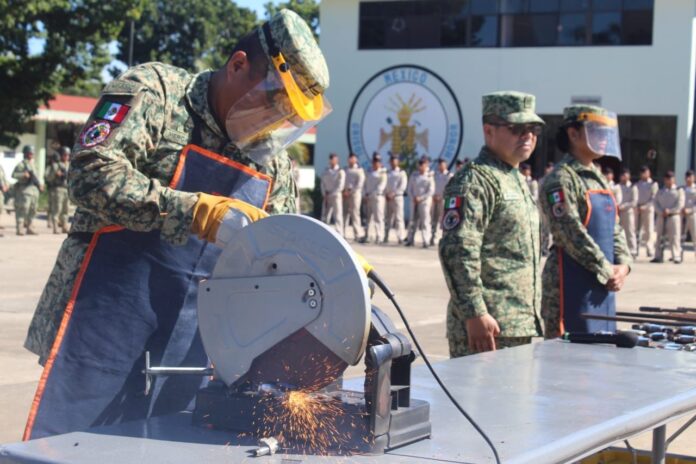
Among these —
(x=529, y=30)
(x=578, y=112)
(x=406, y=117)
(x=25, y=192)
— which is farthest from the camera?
(x=406, y=117)

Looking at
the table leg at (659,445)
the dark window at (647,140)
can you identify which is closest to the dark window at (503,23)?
the dark window at (647,140)

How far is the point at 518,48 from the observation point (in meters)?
30.2

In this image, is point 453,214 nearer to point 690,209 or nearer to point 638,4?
point 690,209

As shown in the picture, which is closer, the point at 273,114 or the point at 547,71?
the point at 273,114

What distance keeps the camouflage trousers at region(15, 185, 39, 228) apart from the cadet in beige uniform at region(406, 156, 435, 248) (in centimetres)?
778

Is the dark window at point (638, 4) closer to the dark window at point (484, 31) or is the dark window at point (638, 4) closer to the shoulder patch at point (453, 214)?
the dark window at point (484, 31)

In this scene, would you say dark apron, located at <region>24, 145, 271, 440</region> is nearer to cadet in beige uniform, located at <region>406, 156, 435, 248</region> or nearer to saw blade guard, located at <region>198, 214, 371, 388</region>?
saw blade guard, located at <region>198, 214, 371, 388</region>

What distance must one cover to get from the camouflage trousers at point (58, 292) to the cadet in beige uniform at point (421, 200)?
19.9m

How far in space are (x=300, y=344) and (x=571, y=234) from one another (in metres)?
3.42

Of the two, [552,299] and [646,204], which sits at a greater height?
[552,299]

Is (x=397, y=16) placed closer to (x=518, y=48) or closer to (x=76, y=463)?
(x=518, y=48)

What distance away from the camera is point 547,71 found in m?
29.8

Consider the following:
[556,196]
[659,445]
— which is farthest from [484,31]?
[659,445]

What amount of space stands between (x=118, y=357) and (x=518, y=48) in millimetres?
28396
